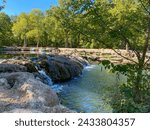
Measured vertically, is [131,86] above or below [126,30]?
below

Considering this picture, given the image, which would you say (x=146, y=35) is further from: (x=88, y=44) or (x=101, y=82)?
(x=101, y=82)

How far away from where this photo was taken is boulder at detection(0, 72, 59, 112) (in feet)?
24.8

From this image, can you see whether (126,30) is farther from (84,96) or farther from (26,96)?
(84,96)

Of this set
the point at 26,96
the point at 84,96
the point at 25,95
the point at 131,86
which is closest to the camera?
the point at 131,86

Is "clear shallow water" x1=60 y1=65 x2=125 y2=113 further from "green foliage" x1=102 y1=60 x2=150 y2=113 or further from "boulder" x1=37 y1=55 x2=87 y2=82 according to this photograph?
"green foliage" x1=102 y1=60 x2=150 y2=113

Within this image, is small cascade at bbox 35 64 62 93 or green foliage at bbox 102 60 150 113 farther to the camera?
small cascade at bbox 35 64 62 93

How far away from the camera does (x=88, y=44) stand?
692 centimetres

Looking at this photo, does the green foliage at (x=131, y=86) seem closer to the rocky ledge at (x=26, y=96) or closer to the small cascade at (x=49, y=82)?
the rocky ledge at (x=26, y=96)

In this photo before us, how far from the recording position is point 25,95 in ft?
27.8

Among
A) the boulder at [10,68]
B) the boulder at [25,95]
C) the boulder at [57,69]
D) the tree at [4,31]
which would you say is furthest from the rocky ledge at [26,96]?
the boulder at [57,69]

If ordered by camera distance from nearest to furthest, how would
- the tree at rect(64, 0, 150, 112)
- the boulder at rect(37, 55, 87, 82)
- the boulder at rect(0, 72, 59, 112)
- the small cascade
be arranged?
the tree at rect(64, 0, 150, 112) < the boulder at rect(0, 72, 59, 112) < the small cascade < the boulder at rect(37, 55, 87, 82)

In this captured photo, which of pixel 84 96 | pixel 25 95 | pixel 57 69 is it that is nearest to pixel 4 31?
pixel 57 69

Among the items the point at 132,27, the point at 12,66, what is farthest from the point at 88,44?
the point at 12,66

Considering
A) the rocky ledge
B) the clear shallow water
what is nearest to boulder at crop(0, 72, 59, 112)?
the rocky ledge
